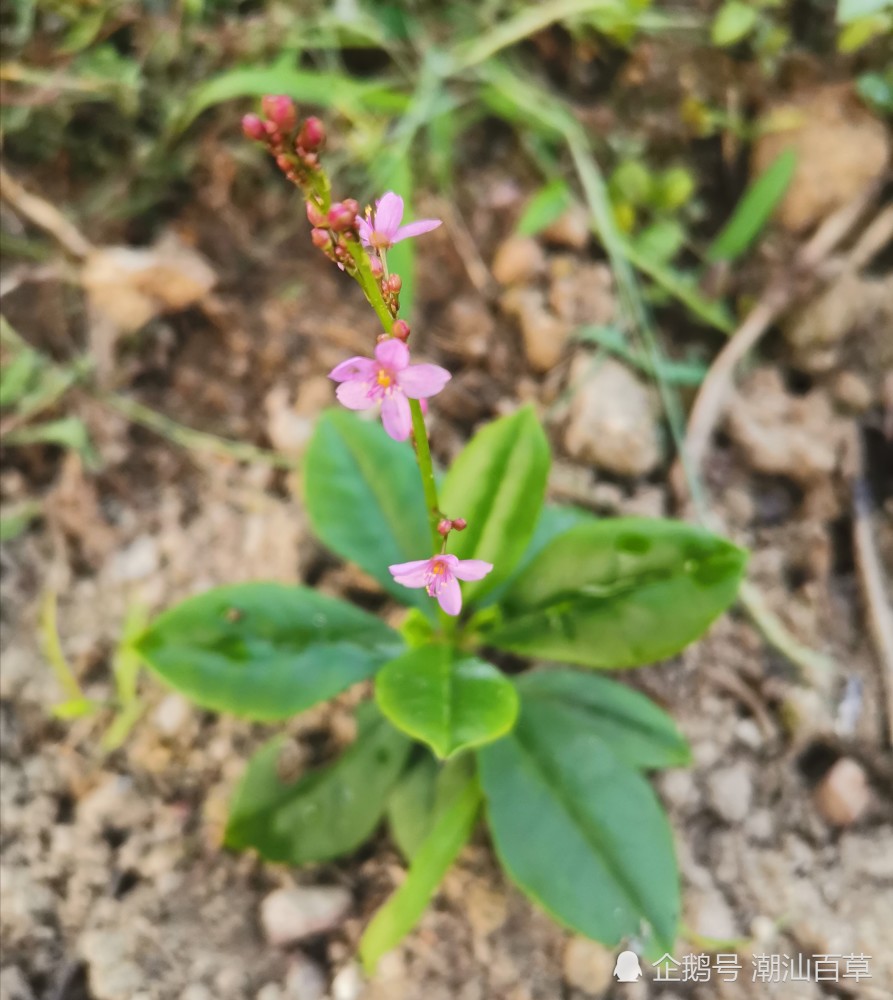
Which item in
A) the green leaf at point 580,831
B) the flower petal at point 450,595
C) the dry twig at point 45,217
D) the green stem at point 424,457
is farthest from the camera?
the dry twig at point 45,217

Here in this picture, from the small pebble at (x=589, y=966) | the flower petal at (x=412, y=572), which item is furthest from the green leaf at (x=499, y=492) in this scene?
the small pebble at (x=589, y=966)

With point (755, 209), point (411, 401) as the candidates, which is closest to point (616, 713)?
point (411, 401)

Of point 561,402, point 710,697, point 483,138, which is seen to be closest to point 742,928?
point 710,697

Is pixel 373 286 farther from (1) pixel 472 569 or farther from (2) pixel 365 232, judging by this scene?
(1) pixel 472 569

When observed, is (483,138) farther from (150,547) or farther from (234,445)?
(150,547)

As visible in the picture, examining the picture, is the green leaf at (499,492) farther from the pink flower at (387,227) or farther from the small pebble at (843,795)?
the small pebble at (843,795)

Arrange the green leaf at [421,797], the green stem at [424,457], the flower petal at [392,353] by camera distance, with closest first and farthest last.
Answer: the flower petal at [392,353]
the green stem at [424,457]
the green leaf at [421,797]

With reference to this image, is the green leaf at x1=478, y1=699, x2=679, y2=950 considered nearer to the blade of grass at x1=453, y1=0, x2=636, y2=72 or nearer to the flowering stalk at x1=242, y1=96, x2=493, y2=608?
the flowering stalk at x1=242, y1=96, x2=493, y2=608
